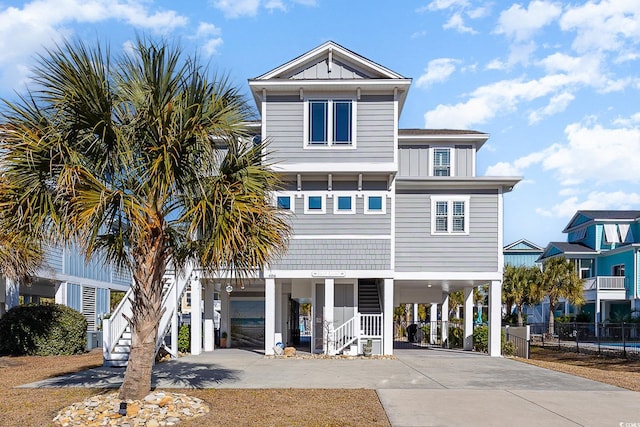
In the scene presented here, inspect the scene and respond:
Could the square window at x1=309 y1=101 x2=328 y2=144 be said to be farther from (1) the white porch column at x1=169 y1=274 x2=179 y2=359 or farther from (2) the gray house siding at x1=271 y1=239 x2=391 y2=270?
(1) the white porch column at x1=169 y1=274 x2=179 y2=359

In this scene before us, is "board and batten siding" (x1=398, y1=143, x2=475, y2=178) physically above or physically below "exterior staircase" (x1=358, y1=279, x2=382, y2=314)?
above

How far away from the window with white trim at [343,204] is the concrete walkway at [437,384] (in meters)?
5.06

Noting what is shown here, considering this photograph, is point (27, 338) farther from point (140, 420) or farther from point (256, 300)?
point (140, 420)

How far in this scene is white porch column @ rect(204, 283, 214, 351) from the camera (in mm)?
23047

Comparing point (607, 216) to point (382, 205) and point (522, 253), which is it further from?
point (382, 205)

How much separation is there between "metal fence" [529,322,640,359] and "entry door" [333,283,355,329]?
44.2ft

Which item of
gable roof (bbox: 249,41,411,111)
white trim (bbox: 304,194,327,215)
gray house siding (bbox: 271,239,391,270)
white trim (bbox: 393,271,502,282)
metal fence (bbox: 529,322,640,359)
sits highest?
gable roof (bbox: 249,41,411,111)

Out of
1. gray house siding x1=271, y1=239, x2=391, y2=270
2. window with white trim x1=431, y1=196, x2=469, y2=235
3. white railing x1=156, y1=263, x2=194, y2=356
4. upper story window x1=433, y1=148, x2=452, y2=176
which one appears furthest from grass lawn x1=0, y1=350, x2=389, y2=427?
upper story window x1=433, y1=148, x2=452, y2=176

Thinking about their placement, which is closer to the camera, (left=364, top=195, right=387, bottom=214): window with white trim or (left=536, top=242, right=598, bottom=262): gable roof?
(left=364, top=195, right=387, bottom=214): window with white trim

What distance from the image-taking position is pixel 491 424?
31.4 ft

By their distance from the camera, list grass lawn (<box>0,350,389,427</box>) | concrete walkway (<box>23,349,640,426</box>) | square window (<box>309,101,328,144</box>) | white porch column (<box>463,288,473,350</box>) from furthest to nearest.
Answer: white porch column (<box>463,288,473,350</box>) < square window (<box>309,101,328,144</box>) < concrete walkway (<box>23,349,640,426</box>) < grass lawn (<box>0,350,389,427</box>)

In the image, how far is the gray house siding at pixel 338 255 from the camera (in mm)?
20750

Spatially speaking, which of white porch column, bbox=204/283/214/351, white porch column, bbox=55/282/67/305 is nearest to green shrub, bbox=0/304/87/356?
white porch column, bbox=204/283/214/351

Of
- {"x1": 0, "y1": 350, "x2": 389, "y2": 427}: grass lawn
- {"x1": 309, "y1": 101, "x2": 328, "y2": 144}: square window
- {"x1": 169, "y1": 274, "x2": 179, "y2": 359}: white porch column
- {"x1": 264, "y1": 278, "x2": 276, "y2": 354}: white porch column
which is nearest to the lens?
{"x1": 0, "y1": 350, "x2": 389, "y2": 427}: grass lawn
